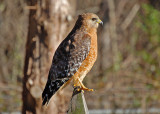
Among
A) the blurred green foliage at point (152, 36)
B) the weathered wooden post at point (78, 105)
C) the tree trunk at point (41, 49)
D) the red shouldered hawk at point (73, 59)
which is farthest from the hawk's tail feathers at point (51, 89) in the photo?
the blurred green foliage at point (152, 36)

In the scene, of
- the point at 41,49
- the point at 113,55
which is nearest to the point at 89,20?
the point at 41,49

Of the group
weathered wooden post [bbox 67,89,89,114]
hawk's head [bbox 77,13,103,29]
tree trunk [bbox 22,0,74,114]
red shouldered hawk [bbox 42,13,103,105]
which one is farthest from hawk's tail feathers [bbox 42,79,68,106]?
tree trunk [bbox 22,0,74,114]

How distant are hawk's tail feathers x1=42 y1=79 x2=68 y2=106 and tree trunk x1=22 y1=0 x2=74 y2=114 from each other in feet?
5.08

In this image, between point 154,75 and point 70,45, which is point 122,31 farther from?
point 70,45

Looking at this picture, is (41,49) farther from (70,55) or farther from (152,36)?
(152,36)

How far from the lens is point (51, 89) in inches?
147

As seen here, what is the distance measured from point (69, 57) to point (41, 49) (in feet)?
5.23

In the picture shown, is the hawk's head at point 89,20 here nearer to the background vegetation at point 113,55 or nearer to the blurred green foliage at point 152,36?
the background vegetation at point 113,55

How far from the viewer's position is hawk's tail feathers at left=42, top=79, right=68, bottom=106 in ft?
11.9

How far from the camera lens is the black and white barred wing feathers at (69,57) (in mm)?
3930

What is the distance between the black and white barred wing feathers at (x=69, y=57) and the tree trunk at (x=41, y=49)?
1496 mm

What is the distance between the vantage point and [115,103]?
8234 mm

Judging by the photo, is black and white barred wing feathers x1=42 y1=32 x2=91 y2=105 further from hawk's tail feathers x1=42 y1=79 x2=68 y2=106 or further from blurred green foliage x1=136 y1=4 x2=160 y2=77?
blurred green foliage x1=136 y1=4 x2=160 y2=77

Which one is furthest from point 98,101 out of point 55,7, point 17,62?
point 55,7
